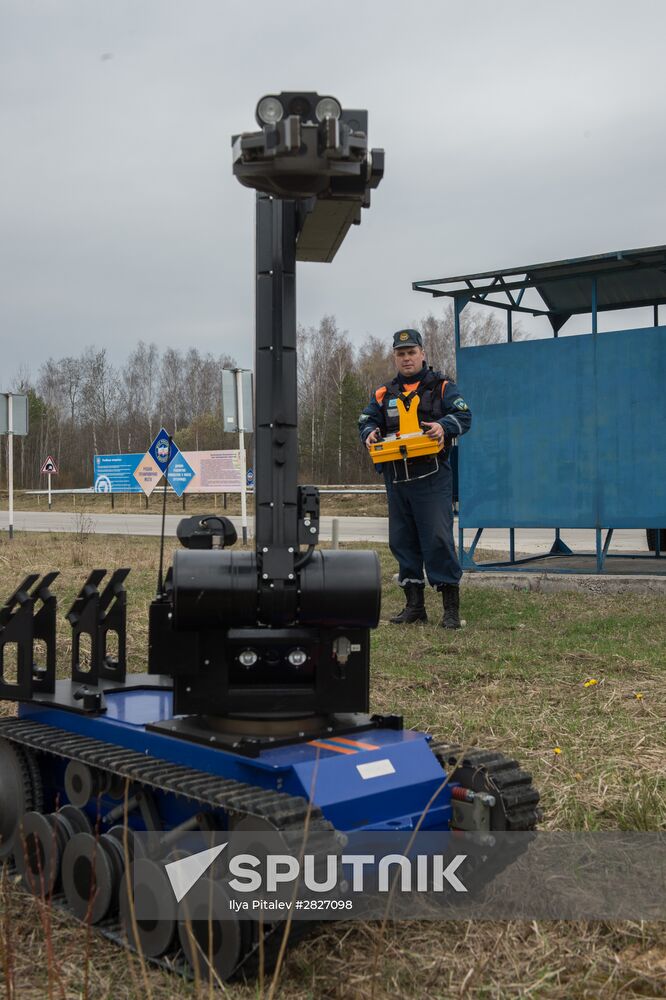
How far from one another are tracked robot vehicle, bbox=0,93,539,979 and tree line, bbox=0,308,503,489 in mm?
45253

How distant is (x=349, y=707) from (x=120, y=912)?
38.3 inches

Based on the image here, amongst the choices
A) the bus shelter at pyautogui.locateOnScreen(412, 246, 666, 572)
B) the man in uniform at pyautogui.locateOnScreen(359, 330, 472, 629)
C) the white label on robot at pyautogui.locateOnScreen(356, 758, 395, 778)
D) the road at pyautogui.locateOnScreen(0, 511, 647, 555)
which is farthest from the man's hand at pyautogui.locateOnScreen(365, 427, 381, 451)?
the road at pyautogui.locateOnScreen(0, 511, 647, 555)

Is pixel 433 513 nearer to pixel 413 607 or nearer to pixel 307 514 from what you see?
pixel 413 607

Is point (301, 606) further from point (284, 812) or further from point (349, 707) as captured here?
point (284, 812)

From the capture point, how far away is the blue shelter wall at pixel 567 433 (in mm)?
10422

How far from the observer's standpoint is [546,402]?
1088 cm

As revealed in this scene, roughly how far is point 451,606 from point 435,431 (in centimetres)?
152

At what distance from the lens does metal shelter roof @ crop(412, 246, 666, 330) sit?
1010cm

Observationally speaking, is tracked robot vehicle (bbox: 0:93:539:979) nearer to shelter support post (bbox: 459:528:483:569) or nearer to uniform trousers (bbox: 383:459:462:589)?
uniform trousers (bbox: 383:459:462:589)

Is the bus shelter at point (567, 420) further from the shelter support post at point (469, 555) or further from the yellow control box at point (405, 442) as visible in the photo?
the yellow control box at point (405, 442)

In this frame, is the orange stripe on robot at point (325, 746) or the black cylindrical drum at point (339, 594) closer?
the orange stripe on robot at point (325, 746)

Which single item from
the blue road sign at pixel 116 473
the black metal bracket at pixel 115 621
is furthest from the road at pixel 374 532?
the black metal bracket at pixel 115 621

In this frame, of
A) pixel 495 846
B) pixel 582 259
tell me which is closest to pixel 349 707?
pixel 495 846

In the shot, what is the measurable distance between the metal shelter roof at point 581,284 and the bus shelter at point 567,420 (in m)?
0.02
